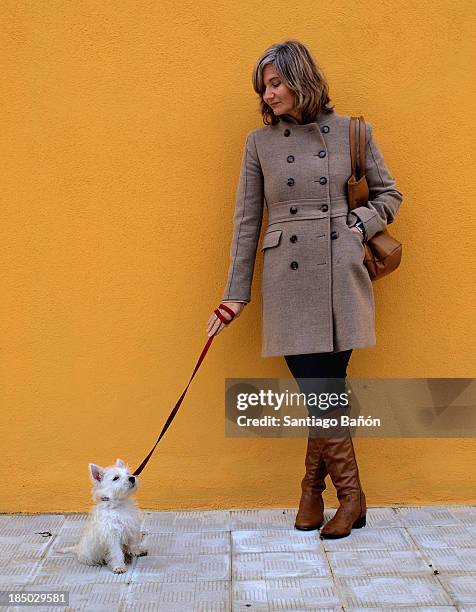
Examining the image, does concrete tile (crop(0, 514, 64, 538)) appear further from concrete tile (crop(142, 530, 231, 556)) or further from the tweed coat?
the tweed coat

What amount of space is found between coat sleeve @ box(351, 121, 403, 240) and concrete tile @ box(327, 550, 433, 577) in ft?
4.25

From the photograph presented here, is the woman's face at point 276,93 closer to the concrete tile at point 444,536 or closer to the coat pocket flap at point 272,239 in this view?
the coat pocket flap at point 272,239

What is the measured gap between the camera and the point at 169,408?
12.5 ft

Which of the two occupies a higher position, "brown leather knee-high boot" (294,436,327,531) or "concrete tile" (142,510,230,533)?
"brown leather knee-high boot" (294,436,327,531)

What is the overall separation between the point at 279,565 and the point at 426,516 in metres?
0.88

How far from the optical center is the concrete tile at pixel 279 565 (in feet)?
10.1

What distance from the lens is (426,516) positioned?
3.71m

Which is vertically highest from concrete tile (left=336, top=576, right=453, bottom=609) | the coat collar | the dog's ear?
the coat collar

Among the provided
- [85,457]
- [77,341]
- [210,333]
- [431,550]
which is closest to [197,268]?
[210,333]

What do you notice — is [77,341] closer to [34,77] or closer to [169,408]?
[169,408]

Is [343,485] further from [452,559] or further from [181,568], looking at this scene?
[181,568]

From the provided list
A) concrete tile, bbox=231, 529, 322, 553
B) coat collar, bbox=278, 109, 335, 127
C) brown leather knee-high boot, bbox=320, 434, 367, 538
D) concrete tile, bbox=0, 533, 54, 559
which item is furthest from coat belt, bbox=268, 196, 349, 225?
concrete tile, bbox=0, 533, 54, 559

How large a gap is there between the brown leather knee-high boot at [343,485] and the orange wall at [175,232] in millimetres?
337

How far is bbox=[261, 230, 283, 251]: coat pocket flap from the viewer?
11.2 feet
